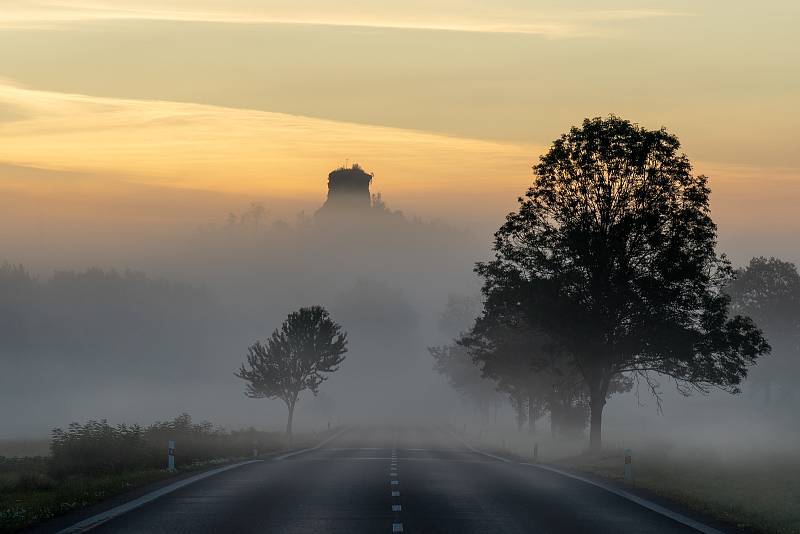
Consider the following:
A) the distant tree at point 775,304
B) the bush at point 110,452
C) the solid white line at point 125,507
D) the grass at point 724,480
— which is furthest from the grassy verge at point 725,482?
the distant tree at point 775,304

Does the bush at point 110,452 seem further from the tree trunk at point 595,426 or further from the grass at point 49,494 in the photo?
the tree trunk at point 595,426

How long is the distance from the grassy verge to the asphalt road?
1.71 m

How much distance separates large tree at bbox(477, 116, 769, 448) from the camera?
4941 cm

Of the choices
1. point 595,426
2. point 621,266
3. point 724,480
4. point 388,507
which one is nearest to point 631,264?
point 621,266

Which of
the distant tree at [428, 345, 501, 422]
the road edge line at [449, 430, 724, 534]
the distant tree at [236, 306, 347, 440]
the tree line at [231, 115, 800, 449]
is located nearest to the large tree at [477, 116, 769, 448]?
the tree line at [231, 115, 800, 449]

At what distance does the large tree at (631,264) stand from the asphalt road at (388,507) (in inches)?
728

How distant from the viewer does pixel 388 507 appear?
21.8m

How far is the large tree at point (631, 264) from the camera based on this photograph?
162 feet

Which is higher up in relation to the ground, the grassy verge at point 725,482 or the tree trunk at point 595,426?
the tree trunk at point 595,426

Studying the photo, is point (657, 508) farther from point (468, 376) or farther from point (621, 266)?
point (468, 376)

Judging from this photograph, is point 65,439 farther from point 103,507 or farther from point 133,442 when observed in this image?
point 103,507

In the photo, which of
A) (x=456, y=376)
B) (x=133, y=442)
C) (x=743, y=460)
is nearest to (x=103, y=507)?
(x=133, y=442)

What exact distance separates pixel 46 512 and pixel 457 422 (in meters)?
149

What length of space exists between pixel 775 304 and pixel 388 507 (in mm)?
93622
